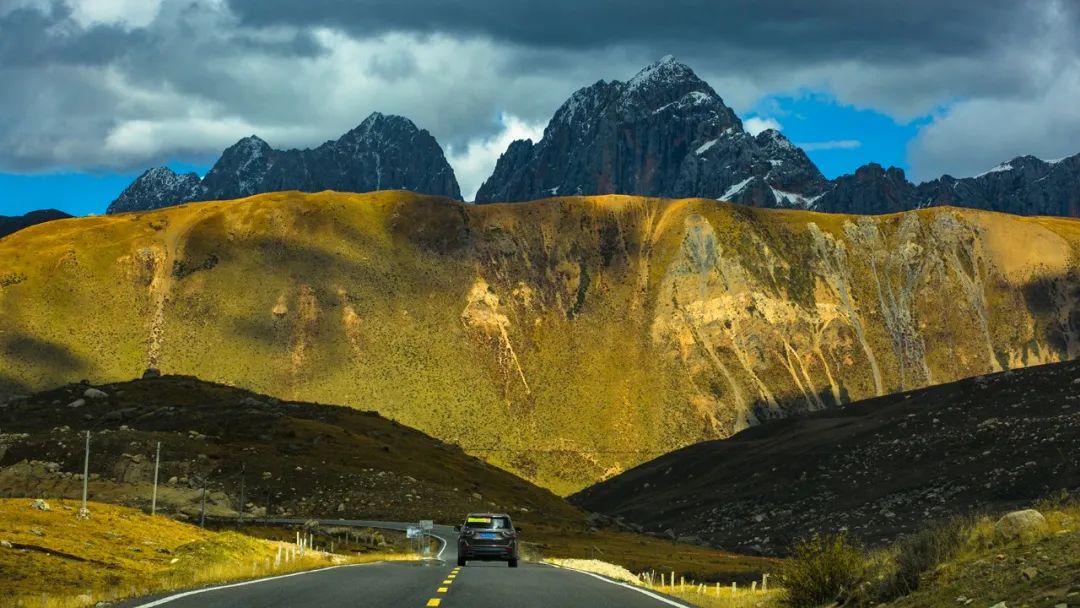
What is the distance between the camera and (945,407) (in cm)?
12731

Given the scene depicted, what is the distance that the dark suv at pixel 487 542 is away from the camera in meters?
38.8

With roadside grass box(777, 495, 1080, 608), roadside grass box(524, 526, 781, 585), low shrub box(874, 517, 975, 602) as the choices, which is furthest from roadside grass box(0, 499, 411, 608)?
roadside grass box(524, 526, 781, 585)

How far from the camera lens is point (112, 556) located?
38.9 m

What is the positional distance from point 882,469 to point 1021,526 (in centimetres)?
10329

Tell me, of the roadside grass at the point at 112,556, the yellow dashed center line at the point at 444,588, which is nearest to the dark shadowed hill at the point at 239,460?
the roadside grass at the point at 112,556

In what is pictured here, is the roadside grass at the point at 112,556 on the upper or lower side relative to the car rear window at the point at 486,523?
lower

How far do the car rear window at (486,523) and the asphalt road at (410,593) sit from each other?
34.0 ft

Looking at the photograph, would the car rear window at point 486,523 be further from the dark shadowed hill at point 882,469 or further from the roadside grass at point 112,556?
the dark shadowed hill at point 882,469

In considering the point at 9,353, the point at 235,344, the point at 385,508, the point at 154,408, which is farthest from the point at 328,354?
the point at 385,508

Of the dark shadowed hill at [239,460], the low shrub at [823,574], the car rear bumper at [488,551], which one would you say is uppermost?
the dark shadowed hill at [239,460]

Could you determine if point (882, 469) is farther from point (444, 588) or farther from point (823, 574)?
point (823, 574)

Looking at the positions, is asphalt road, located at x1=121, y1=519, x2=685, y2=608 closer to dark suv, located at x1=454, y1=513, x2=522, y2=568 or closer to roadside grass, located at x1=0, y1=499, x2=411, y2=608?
roadside grass, located at x1=0, y1=499, x2=411, y2=608

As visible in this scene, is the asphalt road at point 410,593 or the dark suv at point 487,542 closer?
the asphalt road at point 410,593

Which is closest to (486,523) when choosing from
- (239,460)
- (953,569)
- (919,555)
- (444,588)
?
(444,588)
